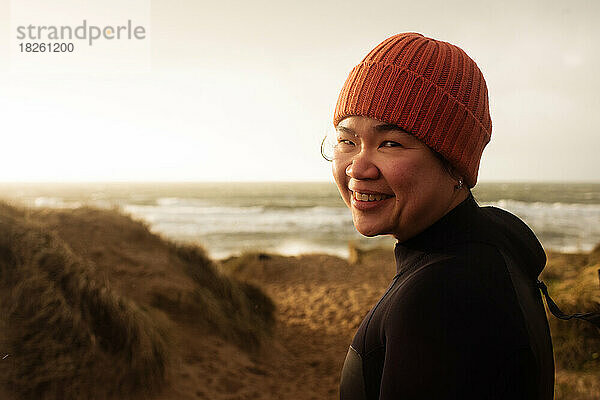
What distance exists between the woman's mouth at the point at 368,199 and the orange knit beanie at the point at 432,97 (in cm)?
18

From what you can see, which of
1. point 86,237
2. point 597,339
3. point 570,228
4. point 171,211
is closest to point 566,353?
point 597,339

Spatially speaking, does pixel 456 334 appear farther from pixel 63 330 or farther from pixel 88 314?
pixel 88 314

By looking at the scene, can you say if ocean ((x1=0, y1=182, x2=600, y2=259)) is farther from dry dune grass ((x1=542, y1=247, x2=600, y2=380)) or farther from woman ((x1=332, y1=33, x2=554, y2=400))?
woman ((x1=332, y1=33, x2=554, y2=400))

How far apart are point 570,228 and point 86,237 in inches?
1101

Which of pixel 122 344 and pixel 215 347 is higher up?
pixel 122 344

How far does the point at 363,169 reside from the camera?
1.16 m

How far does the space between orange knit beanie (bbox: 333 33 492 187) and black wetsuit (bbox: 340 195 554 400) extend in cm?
23

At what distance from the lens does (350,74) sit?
53.8 inches

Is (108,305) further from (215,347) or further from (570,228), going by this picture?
(570,228)

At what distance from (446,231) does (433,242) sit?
4 centimetres

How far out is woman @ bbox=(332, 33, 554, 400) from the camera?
90 centimetres

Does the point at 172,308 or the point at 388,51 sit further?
the point at 172,308

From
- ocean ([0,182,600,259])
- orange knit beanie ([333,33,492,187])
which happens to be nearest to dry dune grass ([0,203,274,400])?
orange knit beanie ([333,33,492,187])

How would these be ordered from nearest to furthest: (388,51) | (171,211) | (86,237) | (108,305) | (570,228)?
(388,51)
(108,305)
(86,237)
(570,228)
(171,211)
